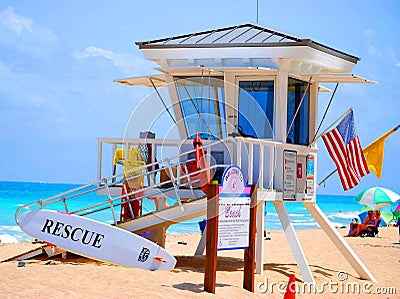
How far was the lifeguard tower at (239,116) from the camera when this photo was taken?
15758mm

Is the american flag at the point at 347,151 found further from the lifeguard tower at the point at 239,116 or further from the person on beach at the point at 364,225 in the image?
the person on beach at the point at 364,225

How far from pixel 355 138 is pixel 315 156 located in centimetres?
99

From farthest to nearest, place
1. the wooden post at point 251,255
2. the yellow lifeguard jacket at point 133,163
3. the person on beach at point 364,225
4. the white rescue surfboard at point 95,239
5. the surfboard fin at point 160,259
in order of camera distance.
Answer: the person on beach at point 364,225 < the yellow lifeguard jacket at point 133,163 < the surfboard fin at point 160,259 < the white rescue surfboard at point 95,239 < the wooden post at point 251,255

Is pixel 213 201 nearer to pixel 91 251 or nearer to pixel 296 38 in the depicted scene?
pixel 91 251

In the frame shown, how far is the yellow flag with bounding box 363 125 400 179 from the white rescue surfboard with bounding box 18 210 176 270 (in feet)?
20.1

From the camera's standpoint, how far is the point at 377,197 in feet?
120

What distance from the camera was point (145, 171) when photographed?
16.3m

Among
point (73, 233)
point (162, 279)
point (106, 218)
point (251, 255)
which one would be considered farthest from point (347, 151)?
point (106, 218)

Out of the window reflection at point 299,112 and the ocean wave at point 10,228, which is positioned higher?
the window reflection at point 299,112

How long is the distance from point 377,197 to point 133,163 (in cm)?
2262

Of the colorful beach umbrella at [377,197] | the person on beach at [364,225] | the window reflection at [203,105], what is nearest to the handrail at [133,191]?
the window reflection at [203,105]

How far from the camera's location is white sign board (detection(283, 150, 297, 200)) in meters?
16.5

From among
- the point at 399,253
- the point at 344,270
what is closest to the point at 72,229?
the point at 344,270

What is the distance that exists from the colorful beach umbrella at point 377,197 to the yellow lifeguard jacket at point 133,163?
22.1m
